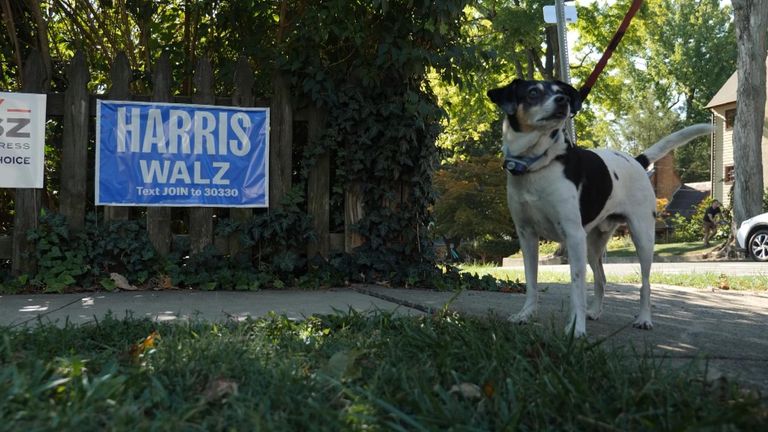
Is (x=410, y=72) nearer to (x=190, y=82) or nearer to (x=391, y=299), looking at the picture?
(x=391, y=299)

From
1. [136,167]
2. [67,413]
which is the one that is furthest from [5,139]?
[67,413]

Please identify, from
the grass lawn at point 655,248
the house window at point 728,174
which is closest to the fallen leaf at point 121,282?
the grass lawn at point 655,248

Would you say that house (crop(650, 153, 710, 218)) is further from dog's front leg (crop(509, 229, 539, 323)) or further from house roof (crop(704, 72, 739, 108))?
dog's front leg (crop(509, 229, 539, 323))

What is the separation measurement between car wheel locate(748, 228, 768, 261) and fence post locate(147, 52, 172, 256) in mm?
15330

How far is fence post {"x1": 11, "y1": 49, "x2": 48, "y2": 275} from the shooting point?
5.49m

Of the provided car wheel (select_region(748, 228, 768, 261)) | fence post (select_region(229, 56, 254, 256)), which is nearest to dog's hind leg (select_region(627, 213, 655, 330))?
fence post (select_region(229, 56, 254, 256))

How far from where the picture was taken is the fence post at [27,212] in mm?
5492

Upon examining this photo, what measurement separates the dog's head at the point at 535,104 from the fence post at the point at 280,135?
268 cm

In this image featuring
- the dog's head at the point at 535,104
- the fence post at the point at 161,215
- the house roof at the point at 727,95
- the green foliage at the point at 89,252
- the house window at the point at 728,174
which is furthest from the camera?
the house window at the point at 728,174

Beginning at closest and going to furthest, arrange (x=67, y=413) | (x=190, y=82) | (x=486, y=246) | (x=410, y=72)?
(x=67, y=413) < (x=410, y=72) < (x=190, y=82) < (x=486, y=246)

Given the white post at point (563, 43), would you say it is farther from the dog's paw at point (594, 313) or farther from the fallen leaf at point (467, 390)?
the fallen leaf at point (467, 390)

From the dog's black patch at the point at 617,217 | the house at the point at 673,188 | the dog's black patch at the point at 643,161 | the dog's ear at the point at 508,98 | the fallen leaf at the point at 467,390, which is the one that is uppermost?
the house at the point at 673,188

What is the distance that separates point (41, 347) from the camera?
2.97 metres

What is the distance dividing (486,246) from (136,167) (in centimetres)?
2645
